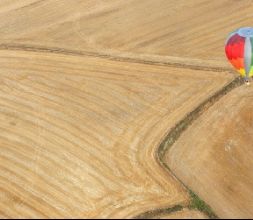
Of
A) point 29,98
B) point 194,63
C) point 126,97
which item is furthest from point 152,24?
point 29,98

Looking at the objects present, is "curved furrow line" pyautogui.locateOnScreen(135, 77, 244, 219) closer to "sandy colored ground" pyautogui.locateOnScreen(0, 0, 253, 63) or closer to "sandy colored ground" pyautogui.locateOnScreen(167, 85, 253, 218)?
"sandy colored ground" pyautogui.locateOnScreen(167, 85, 253, 218)

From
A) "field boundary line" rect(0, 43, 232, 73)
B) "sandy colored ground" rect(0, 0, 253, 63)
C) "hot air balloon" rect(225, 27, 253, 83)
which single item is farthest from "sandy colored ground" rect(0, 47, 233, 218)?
"hot air balloon" rect(225, 27, 253, 83)

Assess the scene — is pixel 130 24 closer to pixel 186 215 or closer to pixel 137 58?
pixel 137 58

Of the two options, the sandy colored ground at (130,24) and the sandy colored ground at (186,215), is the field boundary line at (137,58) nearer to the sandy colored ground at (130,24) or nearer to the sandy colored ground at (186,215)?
the sandy colored ground at (130,24)

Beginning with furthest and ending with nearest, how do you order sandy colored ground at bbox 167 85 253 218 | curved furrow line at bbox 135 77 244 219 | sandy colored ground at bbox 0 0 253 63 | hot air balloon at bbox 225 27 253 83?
sandy colored ground at bbox 0 0 253 63, hot air balloon at bbox 225 27 253 83, sandy colored ground at bbox 167 85 253 218, curved furrow line at bbox 135 77 244 219

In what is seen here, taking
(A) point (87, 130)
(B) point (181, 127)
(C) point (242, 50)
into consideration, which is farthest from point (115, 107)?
(C) point (242, 50)

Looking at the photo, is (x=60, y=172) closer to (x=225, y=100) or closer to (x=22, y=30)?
(x=225, y=100)

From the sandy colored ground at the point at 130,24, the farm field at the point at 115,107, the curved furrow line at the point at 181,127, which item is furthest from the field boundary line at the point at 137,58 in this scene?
the curved furrow line at the point at 181,127
